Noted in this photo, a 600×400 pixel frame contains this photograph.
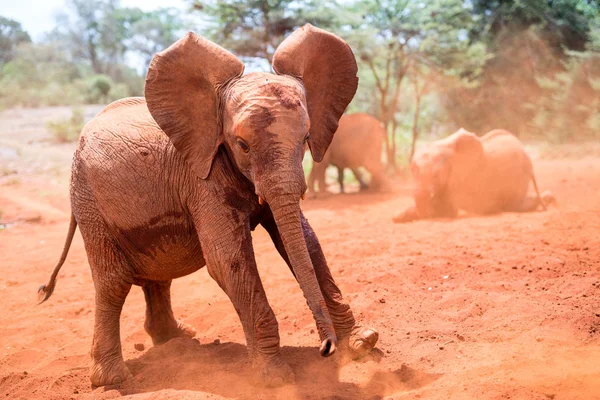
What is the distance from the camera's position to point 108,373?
4141 mm

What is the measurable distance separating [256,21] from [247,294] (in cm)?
1181

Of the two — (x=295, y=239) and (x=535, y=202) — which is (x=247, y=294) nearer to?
(x=295, y=239)

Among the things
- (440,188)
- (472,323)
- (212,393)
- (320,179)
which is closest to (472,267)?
(472,323)

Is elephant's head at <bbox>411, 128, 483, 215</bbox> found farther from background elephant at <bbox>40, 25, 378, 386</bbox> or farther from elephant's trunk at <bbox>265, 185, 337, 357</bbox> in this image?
elephant's trunk at <bbox>265, 185, 337, 357</bbox>

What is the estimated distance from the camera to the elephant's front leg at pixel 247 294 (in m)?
3.63

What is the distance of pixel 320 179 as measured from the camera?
44.4 feet

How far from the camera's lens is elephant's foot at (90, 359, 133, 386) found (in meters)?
4.11

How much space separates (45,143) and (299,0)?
871 centimetres

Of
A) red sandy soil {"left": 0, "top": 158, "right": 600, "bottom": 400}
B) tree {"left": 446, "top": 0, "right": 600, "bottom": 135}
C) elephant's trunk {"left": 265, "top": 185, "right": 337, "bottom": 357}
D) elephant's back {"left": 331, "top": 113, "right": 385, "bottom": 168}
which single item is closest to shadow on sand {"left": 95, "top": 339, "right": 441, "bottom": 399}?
red sandy soil {"left": 0, "top": 158, "right": 600, "bottom": 400}

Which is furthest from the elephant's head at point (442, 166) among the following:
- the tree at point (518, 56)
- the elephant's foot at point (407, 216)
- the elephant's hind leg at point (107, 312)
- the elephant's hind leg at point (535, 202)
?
the tree at point (518, 56)

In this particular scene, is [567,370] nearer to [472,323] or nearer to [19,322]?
[472,323]

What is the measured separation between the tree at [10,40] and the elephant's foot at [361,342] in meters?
27.6

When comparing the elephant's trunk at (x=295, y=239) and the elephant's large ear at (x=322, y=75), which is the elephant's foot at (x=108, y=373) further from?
the elephant's large ear at (x=322, y=75)

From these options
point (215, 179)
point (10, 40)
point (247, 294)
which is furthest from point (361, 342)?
point (10, 40)
